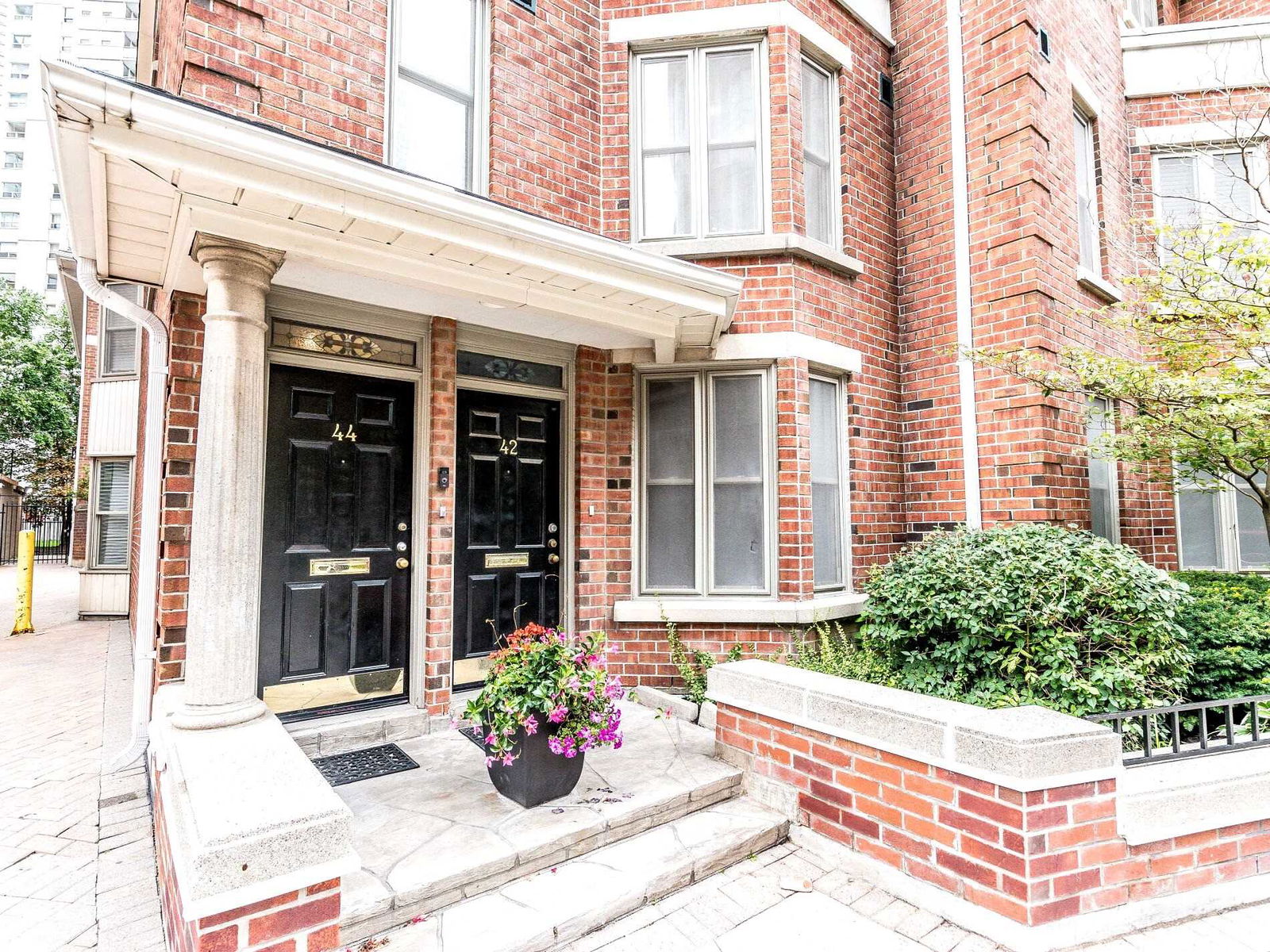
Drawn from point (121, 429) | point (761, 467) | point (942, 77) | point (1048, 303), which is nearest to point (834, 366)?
point (761, 467)

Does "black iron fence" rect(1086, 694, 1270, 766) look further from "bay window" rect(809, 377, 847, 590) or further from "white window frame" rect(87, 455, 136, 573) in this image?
"white window frame" rect(87, 455, 136, 573)

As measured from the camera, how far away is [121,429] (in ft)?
33.3

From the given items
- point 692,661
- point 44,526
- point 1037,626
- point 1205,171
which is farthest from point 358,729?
point 44,526

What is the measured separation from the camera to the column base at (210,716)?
283cm

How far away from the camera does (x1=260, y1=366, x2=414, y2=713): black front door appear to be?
3.96 meters

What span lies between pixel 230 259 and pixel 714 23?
438 centimetres

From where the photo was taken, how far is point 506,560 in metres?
4.89

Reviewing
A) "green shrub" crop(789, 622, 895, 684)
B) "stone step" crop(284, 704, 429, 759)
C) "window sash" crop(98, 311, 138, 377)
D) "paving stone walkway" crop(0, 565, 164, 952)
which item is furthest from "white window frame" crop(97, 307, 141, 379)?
"green shrub" crop(789, 622, 895, 684)

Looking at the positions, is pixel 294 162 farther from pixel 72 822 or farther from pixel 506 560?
pixel 72 822

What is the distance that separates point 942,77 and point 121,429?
11735 mm

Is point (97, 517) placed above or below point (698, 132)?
below

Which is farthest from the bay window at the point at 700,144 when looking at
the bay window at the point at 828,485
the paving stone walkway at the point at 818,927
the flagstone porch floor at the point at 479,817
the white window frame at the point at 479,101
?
the paving stone walkway at the point at 818,927

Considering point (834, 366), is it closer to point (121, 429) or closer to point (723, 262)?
point (723, 262)

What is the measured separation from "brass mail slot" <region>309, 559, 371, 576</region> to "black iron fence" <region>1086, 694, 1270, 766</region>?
159 inches
